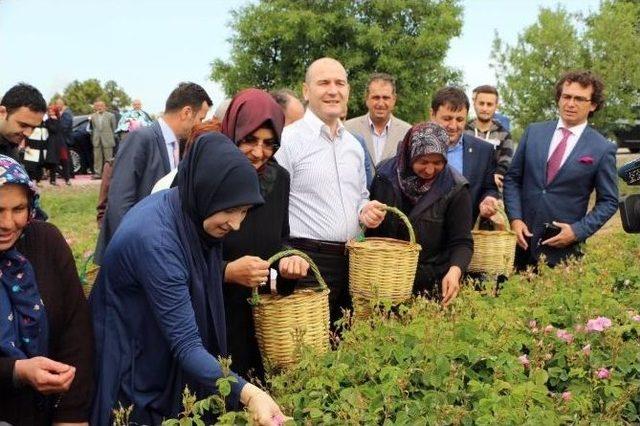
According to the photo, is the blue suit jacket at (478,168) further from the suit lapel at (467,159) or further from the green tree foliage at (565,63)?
the green tree foliage at (565,63)

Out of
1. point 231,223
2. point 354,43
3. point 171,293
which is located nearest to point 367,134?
point 231,223

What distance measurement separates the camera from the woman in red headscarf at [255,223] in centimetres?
320

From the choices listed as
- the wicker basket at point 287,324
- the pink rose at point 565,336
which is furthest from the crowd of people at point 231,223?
the pink rose at point 565,336

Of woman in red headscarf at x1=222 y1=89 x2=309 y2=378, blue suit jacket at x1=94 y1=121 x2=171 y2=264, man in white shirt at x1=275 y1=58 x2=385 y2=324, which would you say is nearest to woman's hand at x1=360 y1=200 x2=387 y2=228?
man in white shirt at x1=275 y1=58 x2=385 y2=324

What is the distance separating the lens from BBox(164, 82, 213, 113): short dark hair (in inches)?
187

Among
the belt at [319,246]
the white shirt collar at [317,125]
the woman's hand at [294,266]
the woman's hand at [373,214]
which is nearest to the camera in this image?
the woman's hand at [294,266]

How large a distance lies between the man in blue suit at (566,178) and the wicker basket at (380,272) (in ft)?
5.47

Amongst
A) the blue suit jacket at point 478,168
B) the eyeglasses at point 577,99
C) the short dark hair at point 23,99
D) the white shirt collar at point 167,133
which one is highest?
the eyeglasses at point 577,99

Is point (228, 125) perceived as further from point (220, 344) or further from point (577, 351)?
point (577, 351)

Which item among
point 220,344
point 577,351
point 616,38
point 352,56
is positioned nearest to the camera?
point 220,344

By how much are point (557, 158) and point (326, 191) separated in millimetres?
1838

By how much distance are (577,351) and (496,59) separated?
1636 centimetres

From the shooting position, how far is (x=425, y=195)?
4070 mm

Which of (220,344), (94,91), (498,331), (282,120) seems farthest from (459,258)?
(94,91)
